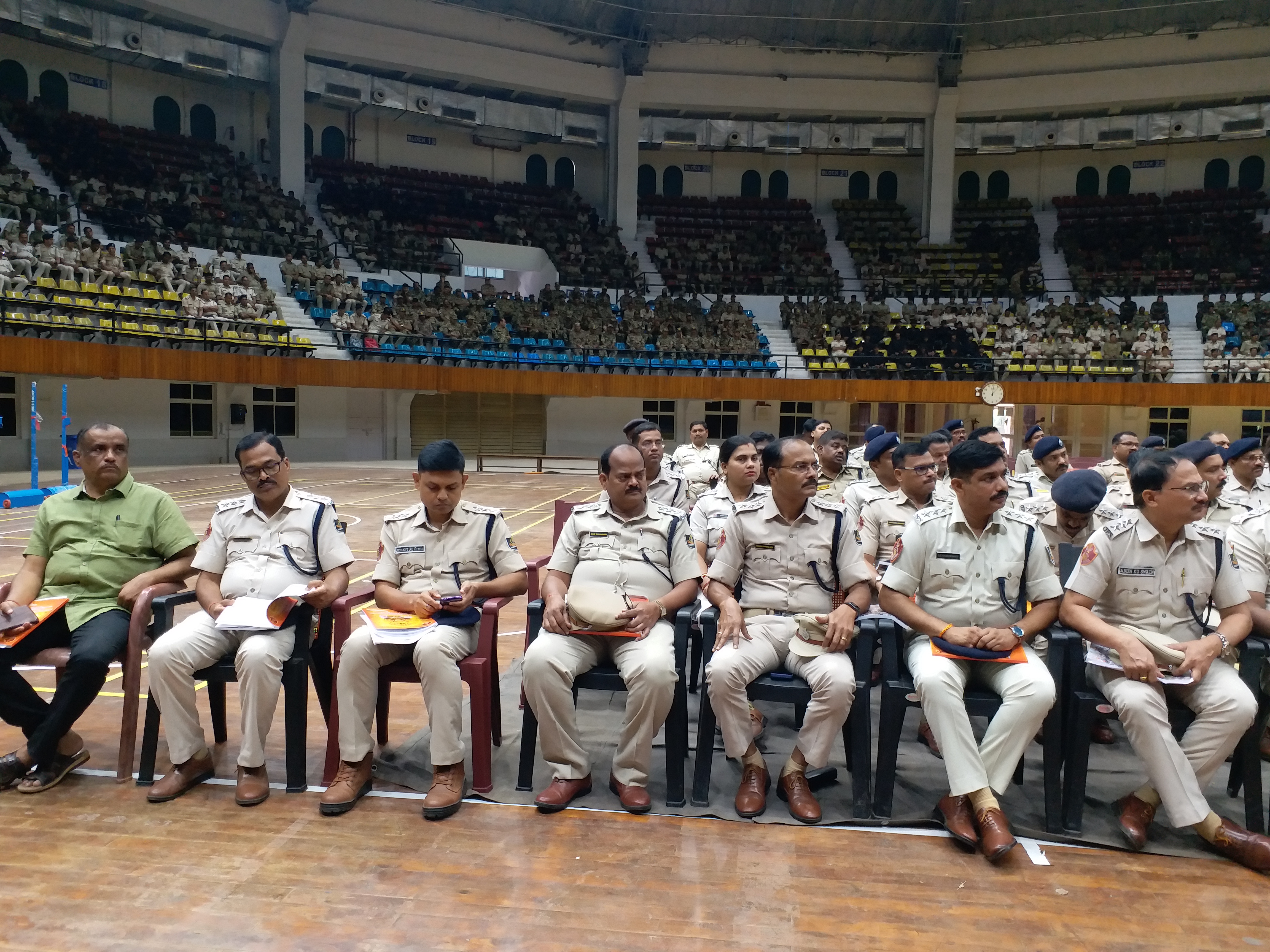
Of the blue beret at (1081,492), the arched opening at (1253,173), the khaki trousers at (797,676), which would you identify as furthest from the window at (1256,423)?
the khaki trousers at (797,676)

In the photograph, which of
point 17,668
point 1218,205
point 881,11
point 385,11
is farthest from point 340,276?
point 1218,205

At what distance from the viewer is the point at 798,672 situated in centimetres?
344

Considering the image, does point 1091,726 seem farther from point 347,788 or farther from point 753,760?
point 347,788

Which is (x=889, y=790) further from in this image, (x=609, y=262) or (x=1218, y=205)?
(x=1218, y=205)

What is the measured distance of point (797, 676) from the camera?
11.3ft

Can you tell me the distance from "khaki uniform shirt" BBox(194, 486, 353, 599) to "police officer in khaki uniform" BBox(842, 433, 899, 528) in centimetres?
240

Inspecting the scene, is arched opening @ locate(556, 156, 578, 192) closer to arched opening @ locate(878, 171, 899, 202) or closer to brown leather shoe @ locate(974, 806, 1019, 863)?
arched opening @ locate(878, 171, 899, 202)

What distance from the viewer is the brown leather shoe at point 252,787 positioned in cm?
337

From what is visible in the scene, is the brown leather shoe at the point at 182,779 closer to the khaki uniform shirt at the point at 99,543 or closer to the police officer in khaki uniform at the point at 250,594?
the police officer in khaki uniform at the point at 250,594

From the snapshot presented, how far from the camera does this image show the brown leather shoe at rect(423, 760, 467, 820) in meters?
3.29

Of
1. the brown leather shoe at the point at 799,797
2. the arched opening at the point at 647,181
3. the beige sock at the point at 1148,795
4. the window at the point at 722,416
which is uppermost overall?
the arched opening at the point at 647,181

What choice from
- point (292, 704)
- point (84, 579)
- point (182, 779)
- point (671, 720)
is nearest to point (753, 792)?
point (671, 720)

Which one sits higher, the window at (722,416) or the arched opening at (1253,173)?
the arched opening at (1253,173)

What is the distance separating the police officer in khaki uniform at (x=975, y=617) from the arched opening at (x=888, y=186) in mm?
29745
